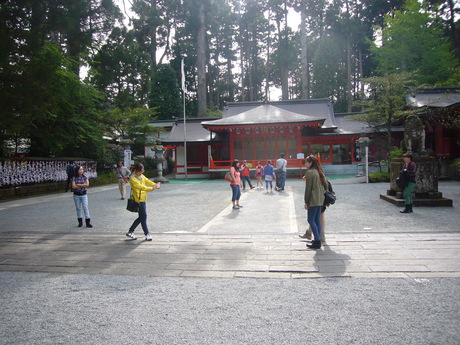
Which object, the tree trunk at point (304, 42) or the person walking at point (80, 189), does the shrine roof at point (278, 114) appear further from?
the person walking at point (80, 189)

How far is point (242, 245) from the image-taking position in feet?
17.3

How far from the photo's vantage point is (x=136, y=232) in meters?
6.58

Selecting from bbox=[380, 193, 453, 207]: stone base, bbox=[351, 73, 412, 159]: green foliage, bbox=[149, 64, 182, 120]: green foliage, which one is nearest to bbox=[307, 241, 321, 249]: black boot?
bbox=[380, 193, 453, 207]: stone base

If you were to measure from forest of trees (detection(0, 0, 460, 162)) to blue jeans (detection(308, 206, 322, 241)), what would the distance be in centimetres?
798

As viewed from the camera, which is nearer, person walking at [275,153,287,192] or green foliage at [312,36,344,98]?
person walking at [275,153,287,192]

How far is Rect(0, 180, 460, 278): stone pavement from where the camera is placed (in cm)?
412

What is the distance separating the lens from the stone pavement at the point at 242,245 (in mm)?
4117

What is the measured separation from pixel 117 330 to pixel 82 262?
2.35 m

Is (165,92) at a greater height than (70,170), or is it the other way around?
(165,92)

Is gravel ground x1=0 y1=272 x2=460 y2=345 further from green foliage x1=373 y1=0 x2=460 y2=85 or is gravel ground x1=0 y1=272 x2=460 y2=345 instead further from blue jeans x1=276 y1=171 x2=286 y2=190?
green foliage x1=373 y1=0 x2=460 y2=85

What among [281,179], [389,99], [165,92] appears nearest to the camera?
[281,179]

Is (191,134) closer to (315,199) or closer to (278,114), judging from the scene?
(278,114)

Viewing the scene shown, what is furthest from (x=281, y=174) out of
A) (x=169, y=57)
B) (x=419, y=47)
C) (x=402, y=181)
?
(x=169, y=57)

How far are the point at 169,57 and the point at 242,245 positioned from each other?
136ft
